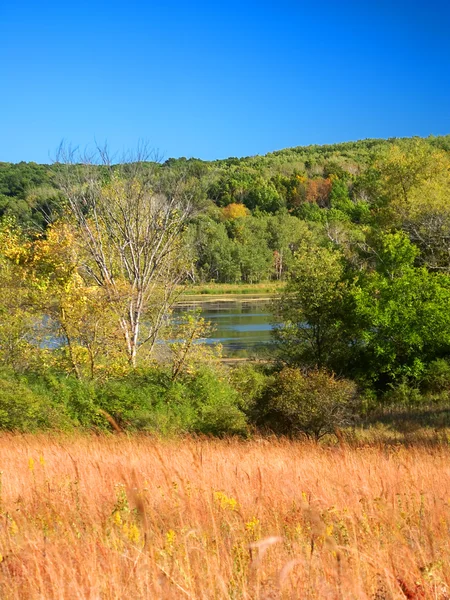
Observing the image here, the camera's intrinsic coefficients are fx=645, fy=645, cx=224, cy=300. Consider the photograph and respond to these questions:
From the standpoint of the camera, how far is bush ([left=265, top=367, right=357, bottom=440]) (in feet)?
64.7

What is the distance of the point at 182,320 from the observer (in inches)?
998

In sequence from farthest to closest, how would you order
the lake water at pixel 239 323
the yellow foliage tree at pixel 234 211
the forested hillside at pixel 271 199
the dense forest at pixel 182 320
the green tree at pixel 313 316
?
1. the yellow foliage tree at pixel 234 211
2. the lake water at pixel 239 323
3. the forested hillside at pixel 271 199
4. the green tree at pixel 313 316
5. the dense forest at pixel 182 320

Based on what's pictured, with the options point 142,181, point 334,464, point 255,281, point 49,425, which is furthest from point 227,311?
point 334,464

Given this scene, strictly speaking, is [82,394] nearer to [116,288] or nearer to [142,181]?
[116,288]

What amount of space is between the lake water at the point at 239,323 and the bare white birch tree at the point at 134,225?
337 centimetres

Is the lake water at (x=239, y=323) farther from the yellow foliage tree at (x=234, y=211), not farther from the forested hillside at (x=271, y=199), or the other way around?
the yellow foliage tree at (x=234, y=211)

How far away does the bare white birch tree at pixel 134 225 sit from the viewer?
2567 centimetres

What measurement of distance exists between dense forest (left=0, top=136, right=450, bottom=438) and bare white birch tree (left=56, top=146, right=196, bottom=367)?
8cm

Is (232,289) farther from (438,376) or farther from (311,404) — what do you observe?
(311,404)

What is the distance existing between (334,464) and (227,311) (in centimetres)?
5882

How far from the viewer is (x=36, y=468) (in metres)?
5.93

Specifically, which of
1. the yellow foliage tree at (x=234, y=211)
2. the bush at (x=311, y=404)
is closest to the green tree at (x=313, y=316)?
the bush at (x=311, y=404)

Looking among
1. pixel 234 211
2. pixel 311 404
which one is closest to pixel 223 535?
pixel 311 404

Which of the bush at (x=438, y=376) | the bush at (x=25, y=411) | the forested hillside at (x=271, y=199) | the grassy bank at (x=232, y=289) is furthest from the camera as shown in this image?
the grassy bank at (x=232, y=289)
